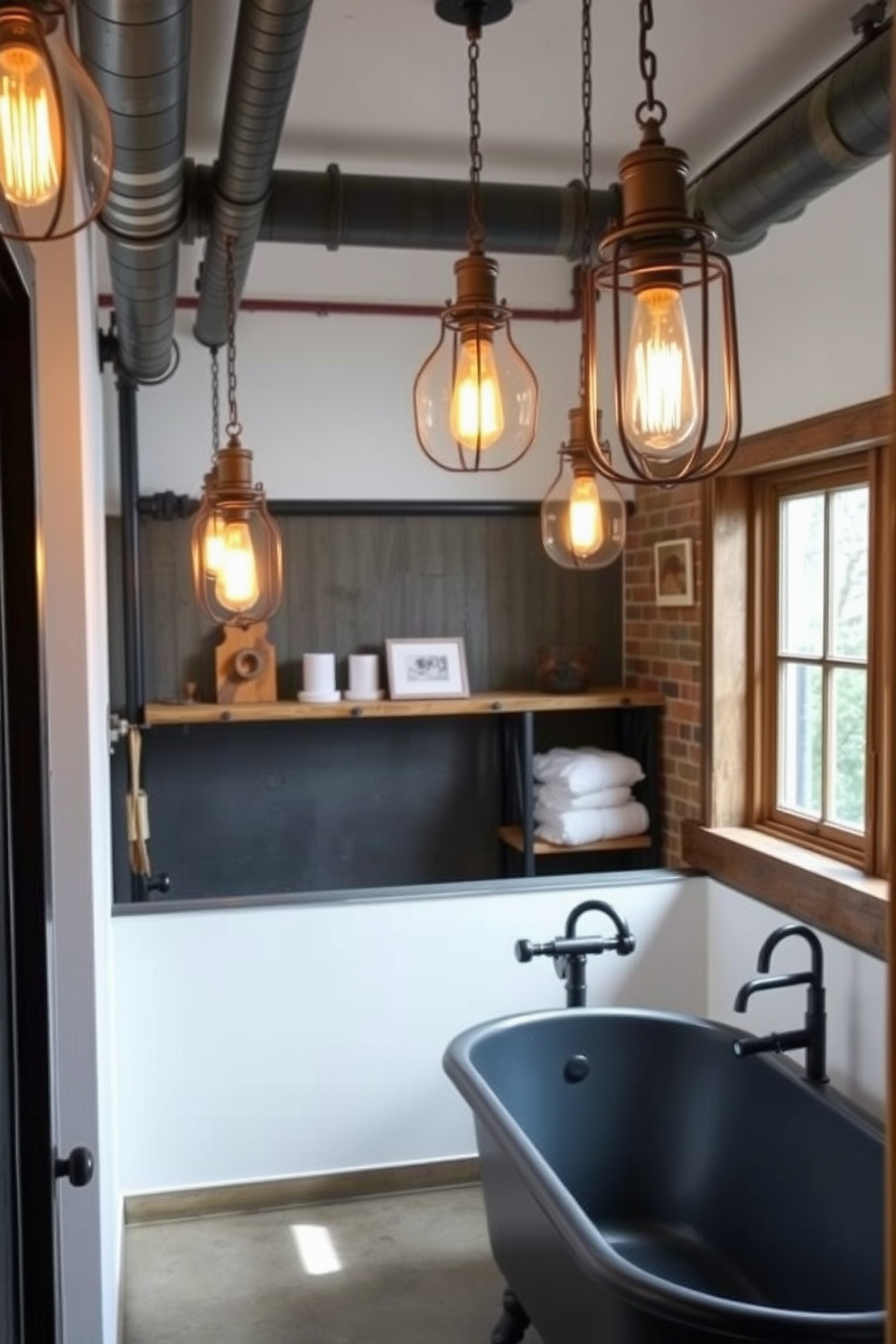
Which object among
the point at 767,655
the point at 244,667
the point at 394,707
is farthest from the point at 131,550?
the point at 767,655

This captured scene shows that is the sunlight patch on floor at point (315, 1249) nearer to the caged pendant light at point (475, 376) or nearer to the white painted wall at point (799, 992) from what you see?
the white painted wall at point (799, 992)

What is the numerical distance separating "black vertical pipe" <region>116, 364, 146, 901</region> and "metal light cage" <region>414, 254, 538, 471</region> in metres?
2.29

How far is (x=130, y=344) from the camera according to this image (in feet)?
10.6

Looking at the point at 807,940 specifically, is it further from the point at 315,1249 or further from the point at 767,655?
the point at 315,1249

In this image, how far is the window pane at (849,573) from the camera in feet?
10.1

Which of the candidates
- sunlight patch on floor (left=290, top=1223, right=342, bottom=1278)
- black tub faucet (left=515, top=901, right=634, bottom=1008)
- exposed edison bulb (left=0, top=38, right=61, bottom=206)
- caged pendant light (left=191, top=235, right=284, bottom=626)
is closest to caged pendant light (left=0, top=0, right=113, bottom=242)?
exposed edison bulb (left=0, top=38, right=61, bottom=206)

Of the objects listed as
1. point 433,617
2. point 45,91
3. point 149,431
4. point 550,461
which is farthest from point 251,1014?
point 45,91

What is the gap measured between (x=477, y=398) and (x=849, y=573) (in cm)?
186

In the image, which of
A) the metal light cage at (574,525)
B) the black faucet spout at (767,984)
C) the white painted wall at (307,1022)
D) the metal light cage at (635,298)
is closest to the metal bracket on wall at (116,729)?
the white painted wall at (307,1022)

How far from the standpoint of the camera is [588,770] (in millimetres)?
3969

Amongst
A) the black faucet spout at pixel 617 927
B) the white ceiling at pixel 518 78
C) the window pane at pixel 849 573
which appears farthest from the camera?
the window pane at pixel 849 573

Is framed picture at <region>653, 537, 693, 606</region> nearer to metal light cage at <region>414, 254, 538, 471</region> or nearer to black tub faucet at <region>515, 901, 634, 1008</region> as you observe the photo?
black tub faucet at <region>515, 901, 634, 1008</region>

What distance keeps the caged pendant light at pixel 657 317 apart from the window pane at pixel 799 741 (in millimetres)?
2284

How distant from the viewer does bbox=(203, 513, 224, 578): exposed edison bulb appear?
2.44 meters
